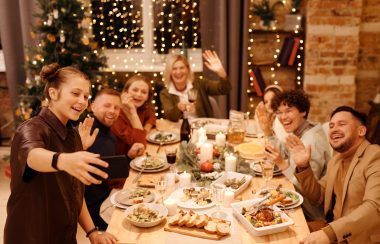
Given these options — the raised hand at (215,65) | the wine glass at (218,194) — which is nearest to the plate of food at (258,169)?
the wine glass at (218,194)

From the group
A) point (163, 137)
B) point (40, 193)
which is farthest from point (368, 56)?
point (40, 193)

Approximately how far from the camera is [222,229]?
189 cm

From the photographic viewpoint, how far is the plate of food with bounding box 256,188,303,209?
7.00ft

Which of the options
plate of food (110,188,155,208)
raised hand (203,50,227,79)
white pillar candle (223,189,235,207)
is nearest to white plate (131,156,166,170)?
plate of food (110,188,155,208)

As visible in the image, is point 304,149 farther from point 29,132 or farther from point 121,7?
A: point 121,7

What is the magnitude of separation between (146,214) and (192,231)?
23 centimetres

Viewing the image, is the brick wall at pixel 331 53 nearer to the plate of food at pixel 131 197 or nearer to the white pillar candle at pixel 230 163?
the white pillar candle at pixel 230 163

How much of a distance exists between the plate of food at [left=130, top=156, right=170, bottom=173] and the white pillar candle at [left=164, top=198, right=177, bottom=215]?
1.70ft

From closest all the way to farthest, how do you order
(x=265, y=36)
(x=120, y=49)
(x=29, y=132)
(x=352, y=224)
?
(x=29, y=132) → (x=352, y=224) → (x=265, y=36) → (x=120, y=49)

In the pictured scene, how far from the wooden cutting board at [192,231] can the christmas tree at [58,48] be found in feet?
8.34

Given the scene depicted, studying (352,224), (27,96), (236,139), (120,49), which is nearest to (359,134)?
(352,224)

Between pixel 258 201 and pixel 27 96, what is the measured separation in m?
2.84

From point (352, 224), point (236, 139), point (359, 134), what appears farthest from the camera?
point (236, 139)

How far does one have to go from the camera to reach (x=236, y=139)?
10.1 feet
